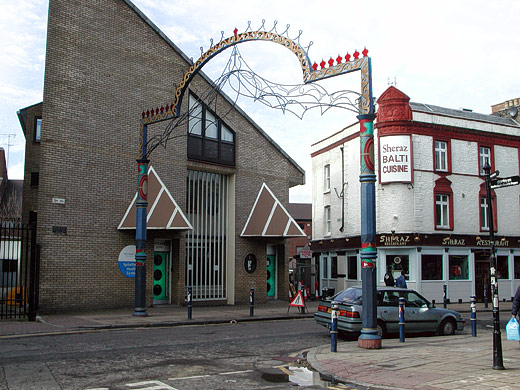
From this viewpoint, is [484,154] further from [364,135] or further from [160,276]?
[364,135]

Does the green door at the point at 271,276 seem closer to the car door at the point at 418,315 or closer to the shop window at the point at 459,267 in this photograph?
the shop window at the point at 459,267

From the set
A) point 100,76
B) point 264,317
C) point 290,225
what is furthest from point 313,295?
point 100,76

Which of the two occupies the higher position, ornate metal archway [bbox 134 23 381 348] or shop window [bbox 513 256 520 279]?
ornate metal archway [bbox 134 23 381 348]

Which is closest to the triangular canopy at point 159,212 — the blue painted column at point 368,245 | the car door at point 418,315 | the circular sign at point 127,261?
the circular sign at point 127,261

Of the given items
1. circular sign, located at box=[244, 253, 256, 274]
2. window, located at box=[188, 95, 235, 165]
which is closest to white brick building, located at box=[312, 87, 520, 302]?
circular sign, located at box=[244, 253, 256, 274]

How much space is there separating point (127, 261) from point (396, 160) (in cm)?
1503

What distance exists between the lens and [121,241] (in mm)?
20453

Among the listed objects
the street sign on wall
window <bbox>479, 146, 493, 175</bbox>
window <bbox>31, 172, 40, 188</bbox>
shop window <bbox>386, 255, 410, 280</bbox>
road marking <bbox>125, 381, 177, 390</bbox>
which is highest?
window <bbox>479, 146, 493, 175</bbox>

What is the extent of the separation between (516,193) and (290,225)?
1577 cm

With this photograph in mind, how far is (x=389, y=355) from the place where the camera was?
10906 millimetres

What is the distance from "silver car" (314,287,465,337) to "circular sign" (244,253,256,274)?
9.80 metres

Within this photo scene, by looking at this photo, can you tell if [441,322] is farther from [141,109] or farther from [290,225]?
[141,109]

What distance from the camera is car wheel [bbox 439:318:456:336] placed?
14883 millimetres

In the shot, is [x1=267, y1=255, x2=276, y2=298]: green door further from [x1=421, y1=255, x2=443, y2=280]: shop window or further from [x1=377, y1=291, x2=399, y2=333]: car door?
[x1=377, y1=291, x2=399, y2=333]: car door
